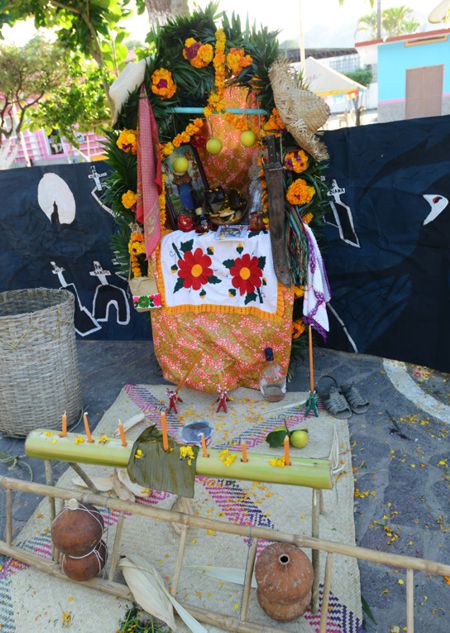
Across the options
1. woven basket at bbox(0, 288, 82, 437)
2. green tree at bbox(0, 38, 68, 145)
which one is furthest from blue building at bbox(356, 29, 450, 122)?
woven basket at bbox(0, 288, 82, 437)

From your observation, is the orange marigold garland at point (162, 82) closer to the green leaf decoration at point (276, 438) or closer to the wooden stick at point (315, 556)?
the green leaf decoration at point (276, 438)

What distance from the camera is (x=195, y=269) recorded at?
3775 mm

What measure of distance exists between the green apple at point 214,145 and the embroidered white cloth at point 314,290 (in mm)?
948

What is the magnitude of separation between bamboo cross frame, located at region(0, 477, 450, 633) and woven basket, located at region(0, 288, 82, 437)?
3.88 feet

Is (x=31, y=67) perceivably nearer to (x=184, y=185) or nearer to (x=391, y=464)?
(x=184, y=185)

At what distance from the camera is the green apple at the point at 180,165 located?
153 inches

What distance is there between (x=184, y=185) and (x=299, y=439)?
222 centimetres

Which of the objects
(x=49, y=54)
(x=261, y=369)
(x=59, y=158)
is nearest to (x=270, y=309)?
(x=261, y=369)

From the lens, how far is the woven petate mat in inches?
84.1

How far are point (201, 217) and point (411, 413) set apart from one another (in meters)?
2.18

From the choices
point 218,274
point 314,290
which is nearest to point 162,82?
point 218,274

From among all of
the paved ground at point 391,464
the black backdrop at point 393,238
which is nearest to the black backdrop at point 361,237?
the black backdrop at point 393,238

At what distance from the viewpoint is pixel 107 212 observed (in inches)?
187

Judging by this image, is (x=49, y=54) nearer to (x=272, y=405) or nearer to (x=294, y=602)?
(x=272, y=405)
